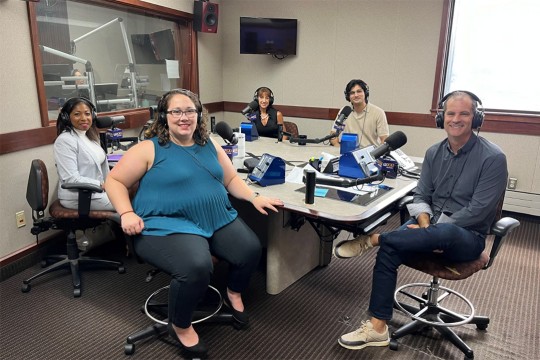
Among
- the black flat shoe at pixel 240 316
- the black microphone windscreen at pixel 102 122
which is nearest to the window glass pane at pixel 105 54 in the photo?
the black microphone windscreen at pixel 102 122

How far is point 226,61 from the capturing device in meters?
5.26

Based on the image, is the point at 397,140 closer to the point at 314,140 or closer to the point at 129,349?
the point at 314,140

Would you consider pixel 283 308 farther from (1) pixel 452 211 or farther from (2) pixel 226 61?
(2) pixel 226 61

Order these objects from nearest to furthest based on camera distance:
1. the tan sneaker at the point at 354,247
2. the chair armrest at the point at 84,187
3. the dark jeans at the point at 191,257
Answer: the dark jeans at the point at 191,257 < the tan sneaker at the point at 354,247 < the chair armrest at the point at 84,187

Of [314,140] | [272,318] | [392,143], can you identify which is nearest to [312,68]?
[314,140]

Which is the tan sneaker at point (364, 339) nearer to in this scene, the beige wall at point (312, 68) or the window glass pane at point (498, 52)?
the beige wall at point (312, 68)

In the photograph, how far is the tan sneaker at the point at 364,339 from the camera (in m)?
2.03

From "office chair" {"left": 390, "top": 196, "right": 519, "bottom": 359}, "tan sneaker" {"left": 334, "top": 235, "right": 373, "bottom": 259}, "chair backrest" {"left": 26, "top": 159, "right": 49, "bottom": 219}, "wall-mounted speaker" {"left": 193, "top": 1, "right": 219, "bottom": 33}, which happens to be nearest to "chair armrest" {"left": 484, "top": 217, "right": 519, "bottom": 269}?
"office chair" {"left": 390, "top": 196, "right": 519, "bottom": 359}

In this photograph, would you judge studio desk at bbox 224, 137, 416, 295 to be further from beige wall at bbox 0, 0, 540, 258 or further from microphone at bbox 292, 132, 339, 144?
beige wall at bbox 0, 0, 540, 258

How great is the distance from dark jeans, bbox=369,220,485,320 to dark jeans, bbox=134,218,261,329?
585 mm

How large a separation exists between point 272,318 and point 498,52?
10.5ft

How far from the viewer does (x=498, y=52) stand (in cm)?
385

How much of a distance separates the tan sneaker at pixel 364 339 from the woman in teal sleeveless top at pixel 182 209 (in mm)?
568

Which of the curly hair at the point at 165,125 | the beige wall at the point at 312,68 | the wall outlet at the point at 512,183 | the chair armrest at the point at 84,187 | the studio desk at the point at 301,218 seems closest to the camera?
the studio desk at the point at 301,218
